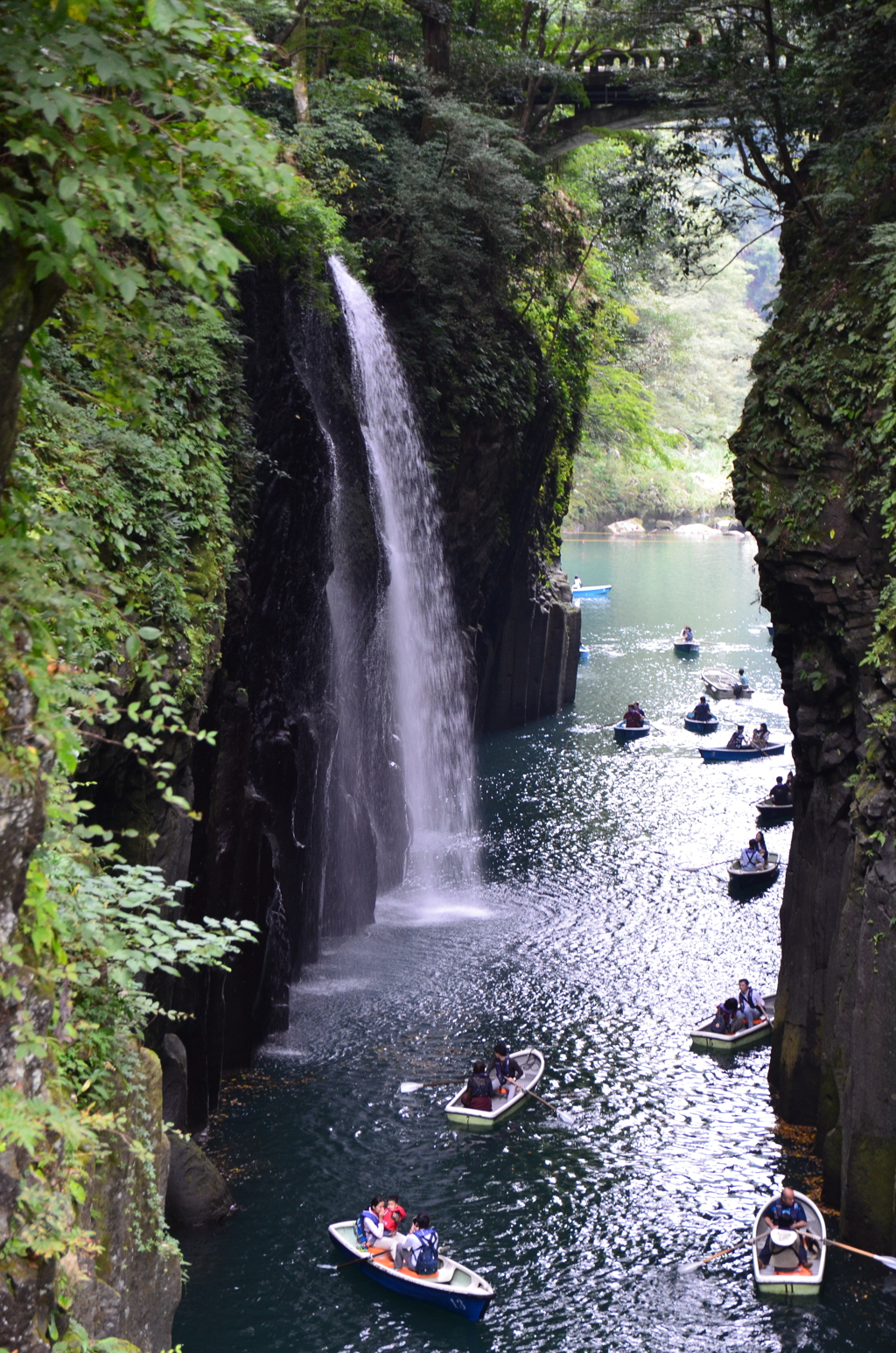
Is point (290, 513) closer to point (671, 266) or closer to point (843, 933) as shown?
point (843, 933)

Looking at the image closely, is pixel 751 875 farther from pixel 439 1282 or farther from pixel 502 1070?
pixel 439 1282

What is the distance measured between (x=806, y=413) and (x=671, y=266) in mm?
59683

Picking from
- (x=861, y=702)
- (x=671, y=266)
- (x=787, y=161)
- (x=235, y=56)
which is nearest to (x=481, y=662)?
(x=787, y=161)

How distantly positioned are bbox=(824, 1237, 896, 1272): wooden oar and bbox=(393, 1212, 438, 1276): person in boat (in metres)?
4.38

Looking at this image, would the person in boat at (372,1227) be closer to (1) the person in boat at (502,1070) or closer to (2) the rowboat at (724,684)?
(1) the person in boat at (502,1070)

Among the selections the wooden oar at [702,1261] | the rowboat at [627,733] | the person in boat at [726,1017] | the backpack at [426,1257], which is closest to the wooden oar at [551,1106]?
the wooden oar at [702,1261]

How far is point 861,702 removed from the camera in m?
14.1

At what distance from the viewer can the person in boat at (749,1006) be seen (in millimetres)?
18391

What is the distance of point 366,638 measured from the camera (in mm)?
24125

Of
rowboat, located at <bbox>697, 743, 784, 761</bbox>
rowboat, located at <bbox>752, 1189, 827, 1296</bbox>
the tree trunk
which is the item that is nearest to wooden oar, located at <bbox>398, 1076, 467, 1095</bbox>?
rowboat, located at <bbox>752, 1189, 827, 1296</bbox>

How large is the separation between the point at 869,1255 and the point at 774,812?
18.8 meters

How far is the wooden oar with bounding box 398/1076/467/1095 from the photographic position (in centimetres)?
1658

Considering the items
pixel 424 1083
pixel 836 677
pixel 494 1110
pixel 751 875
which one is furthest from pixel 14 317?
pixel 751 875

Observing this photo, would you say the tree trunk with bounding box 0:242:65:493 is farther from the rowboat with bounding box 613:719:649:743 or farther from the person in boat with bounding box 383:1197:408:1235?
the rowboat with bounding box 613:719:649:743
